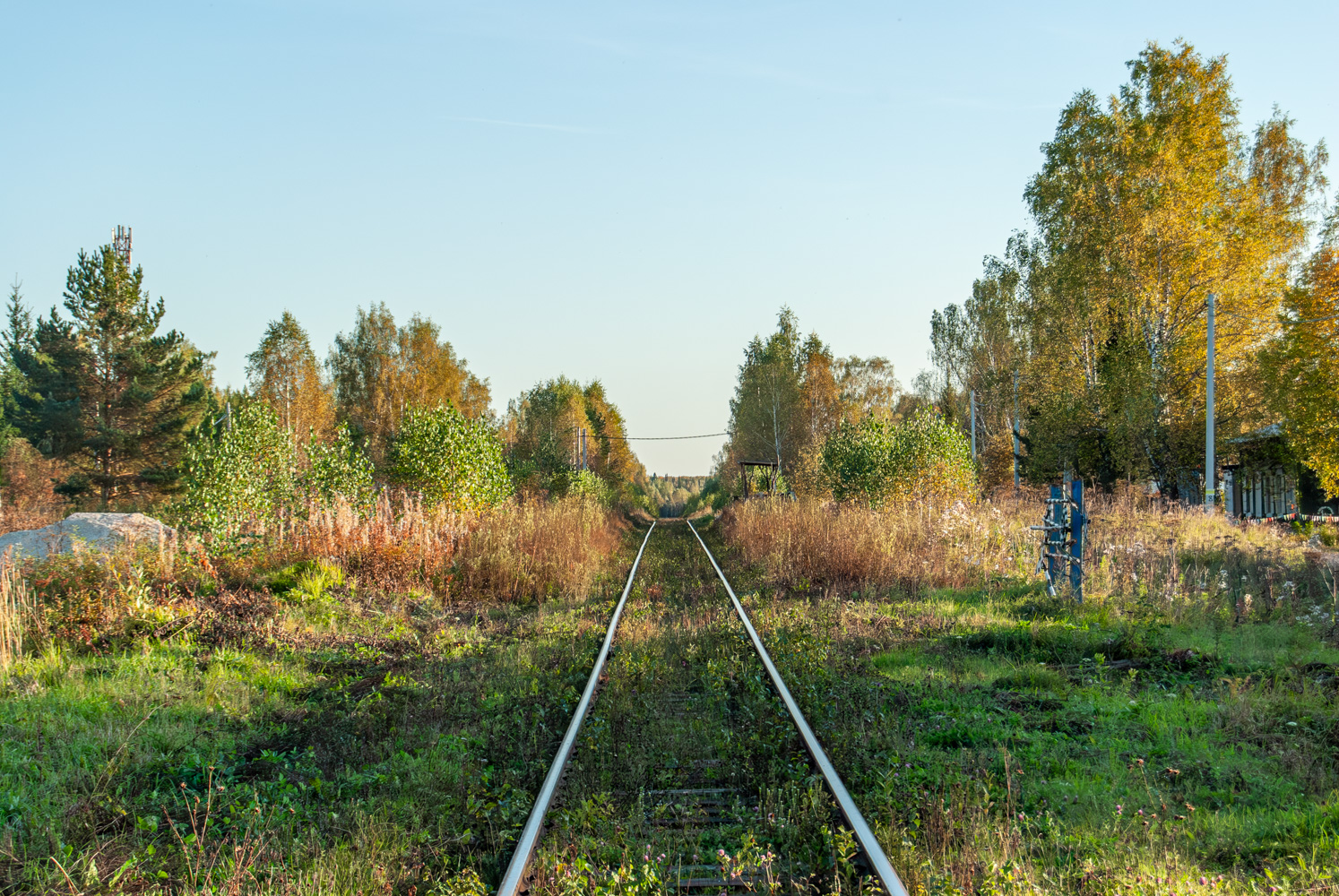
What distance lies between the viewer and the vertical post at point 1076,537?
31.6 feet

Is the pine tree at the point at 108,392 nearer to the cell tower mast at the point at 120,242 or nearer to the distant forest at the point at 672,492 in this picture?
the cell tower mast at the point at 120,242

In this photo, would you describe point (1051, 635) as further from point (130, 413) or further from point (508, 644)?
point (130, 413)

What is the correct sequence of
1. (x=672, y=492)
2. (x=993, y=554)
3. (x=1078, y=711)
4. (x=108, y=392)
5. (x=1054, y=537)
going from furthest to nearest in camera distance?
(x=672, y=492), (x=108, y=392), (x=993, y=554), (x=1054, y=537), (x=1078, y=711)

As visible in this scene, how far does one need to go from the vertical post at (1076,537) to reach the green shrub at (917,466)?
6.42m

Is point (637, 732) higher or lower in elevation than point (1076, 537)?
lower

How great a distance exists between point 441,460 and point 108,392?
24.8 metres

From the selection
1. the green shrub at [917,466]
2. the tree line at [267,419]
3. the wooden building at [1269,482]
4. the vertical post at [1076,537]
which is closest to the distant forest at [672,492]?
the tree line at [267,419]

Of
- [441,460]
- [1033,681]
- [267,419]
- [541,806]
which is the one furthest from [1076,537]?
[267,419]

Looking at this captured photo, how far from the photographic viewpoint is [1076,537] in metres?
9.98

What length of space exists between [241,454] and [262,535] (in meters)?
4.20

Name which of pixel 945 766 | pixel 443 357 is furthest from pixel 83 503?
pixel 945 766

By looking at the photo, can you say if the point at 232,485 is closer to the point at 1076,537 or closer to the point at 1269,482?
the point at 1076,537

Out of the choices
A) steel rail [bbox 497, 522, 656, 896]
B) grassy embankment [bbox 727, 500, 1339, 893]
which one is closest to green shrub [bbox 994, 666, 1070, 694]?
grassy embankment [bbox 727, 500, 1339, 893]

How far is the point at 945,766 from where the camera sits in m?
4.75
